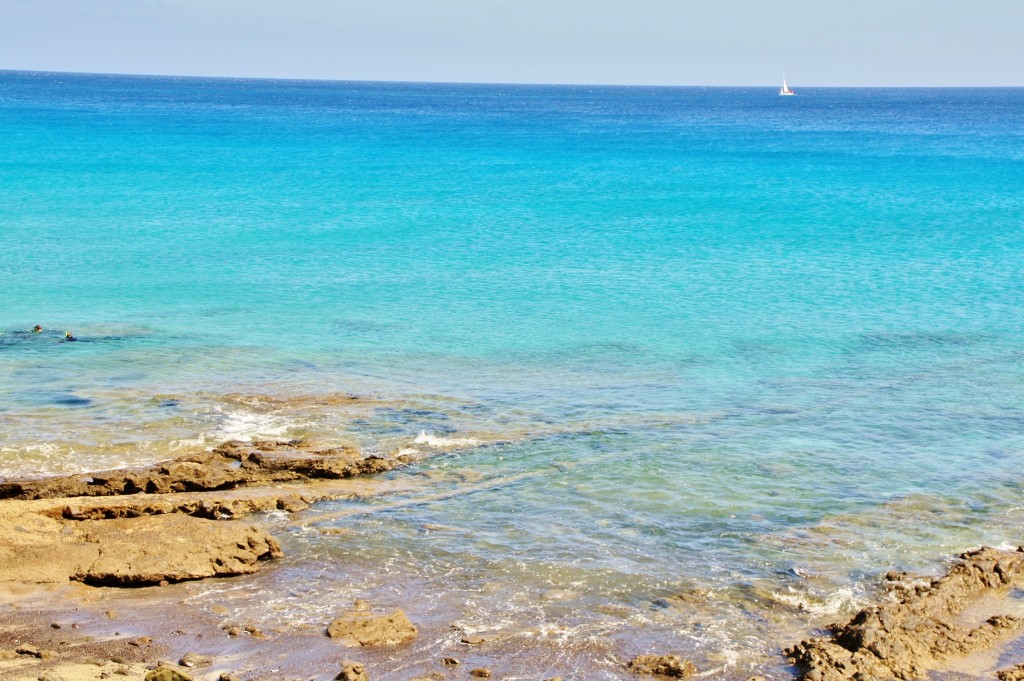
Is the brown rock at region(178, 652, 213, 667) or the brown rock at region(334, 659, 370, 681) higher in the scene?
the brown rock at region(334, 659, 370, 681)

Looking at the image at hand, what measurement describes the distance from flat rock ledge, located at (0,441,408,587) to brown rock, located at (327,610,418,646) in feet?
6.88

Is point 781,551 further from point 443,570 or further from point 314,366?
point 314,366

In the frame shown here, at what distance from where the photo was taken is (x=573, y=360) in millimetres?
26484

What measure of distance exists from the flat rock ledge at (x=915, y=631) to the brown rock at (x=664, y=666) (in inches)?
50.9

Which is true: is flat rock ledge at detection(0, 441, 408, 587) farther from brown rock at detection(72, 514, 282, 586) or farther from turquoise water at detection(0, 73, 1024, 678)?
turquoise water at detection(0, 73, 1024, 678)

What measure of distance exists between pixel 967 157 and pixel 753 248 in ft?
122

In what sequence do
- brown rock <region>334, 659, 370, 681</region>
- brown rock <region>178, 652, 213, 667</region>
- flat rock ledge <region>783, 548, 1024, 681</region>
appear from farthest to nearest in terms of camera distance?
1. flat rock ledge <region>783, 548, 1024, 681</region>
2. brown rock <region>178, 652, 213, 667</region>
3. brown rock <region>334, 659, 370, 681</region>

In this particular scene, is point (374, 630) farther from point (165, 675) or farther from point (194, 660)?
point (165, 675)

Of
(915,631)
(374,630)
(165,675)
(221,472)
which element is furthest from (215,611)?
(915,631)

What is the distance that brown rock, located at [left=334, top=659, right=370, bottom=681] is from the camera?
37.3ft

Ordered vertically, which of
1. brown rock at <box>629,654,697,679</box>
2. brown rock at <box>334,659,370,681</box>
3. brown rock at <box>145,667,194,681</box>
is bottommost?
brown rock at <box>629,654,697,679</box>

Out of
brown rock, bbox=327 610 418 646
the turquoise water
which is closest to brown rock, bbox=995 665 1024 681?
the turquoise water

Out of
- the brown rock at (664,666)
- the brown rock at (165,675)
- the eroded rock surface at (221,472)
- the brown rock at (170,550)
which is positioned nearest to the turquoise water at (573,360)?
the brown rock at (664,666)

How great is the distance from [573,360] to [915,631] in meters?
14.2
